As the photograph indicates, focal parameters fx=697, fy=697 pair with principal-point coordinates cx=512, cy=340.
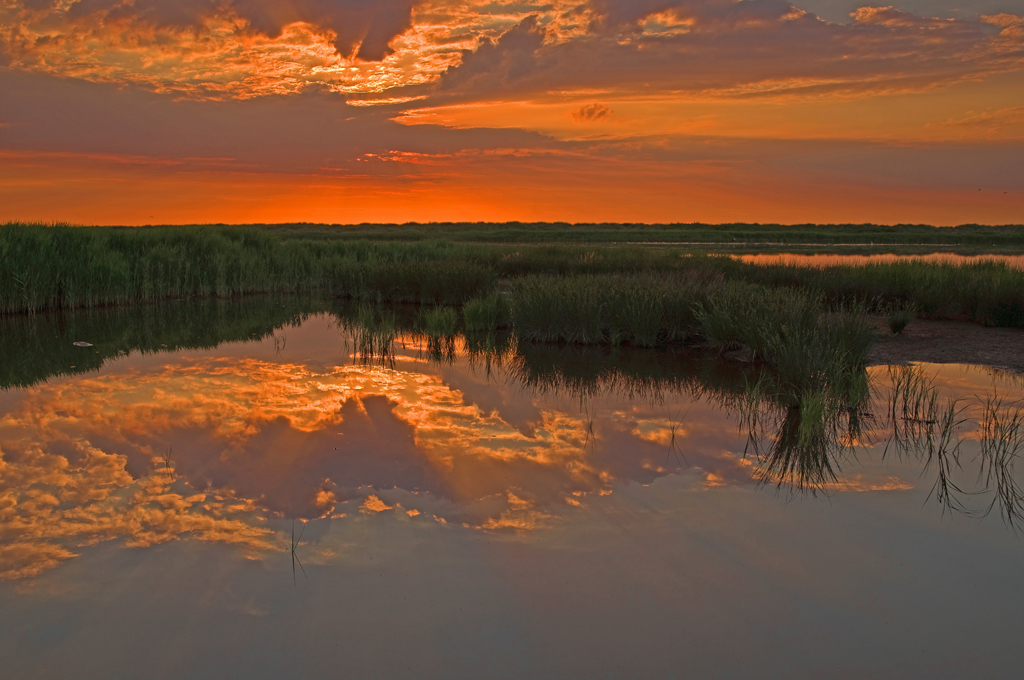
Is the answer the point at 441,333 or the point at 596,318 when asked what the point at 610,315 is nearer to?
the point at 596,318

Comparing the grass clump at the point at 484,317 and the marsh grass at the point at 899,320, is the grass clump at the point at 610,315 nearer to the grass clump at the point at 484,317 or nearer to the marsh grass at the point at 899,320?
the grass clump at the point at 484,317

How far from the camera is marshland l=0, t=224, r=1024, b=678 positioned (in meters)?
3.33

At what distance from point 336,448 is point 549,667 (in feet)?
11.2

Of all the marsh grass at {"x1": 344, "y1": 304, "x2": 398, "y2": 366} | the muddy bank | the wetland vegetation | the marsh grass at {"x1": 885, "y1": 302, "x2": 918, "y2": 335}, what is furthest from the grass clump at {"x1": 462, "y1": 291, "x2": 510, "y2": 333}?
the marsh grass at {"x1": 885, "y1": 302, "x2": 918, "y2": 335}

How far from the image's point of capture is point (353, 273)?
21.2 metres

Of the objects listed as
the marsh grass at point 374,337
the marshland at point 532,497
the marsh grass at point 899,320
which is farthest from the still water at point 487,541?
the marsh grass at point 899,320

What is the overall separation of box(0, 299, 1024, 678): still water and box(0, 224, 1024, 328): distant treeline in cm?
636

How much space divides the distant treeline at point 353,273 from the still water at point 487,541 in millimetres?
6361

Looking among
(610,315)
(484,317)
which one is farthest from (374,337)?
(610,315)

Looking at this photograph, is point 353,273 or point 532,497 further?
point 353,273

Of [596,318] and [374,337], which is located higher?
[596,318]

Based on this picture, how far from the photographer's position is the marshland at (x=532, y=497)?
3334 mm

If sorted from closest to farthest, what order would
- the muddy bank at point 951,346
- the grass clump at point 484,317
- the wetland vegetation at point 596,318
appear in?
the wetland vegetation at point 596,318
the muddy bank at point 951,346
the grass clump at point 484,317

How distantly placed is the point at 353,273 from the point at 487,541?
58.7 ft
